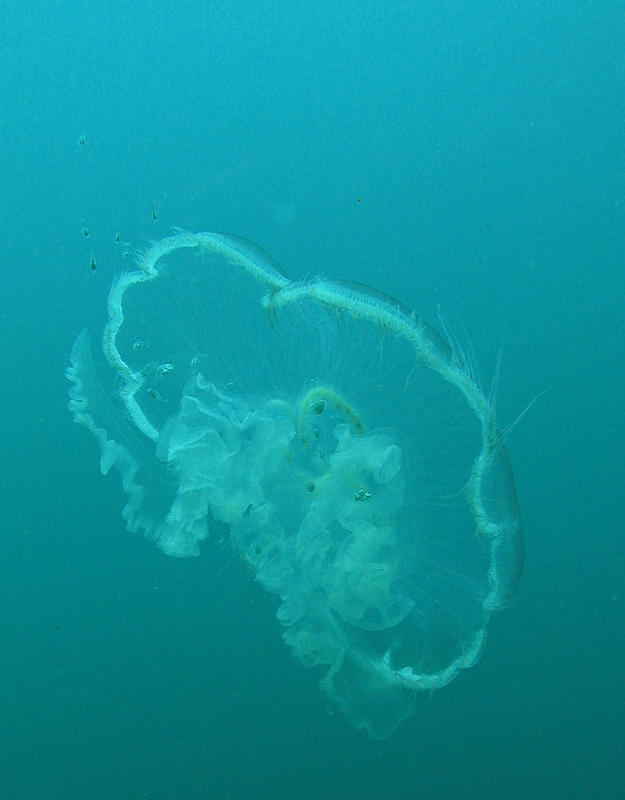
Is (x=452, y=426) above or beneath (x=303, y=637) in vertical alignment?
above

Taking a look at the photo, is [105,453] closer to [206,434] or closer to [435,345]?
[206,434]

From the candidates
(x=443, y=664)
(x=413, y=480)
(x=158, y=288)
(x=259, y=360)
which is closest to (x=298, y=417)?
(x=259, y=360)

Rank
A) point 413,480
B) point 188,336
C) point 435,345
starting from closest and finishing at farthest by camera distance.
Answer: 1. point 435,345
2. point 413,480
3. point 188,336

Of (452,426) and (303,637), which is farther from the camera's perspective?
(303,637)

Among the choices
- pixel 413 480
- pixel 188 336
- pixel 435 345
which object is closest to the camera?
pixel 435 345

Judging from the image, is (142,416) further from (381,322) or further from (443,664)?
(443,664)

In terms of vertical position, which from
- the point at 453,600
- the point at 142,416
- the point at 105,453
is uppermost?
the point at 453,600

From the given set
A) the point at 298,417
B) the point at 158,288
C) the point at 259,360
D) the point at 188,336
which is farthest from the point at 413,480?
the point at 158,288
